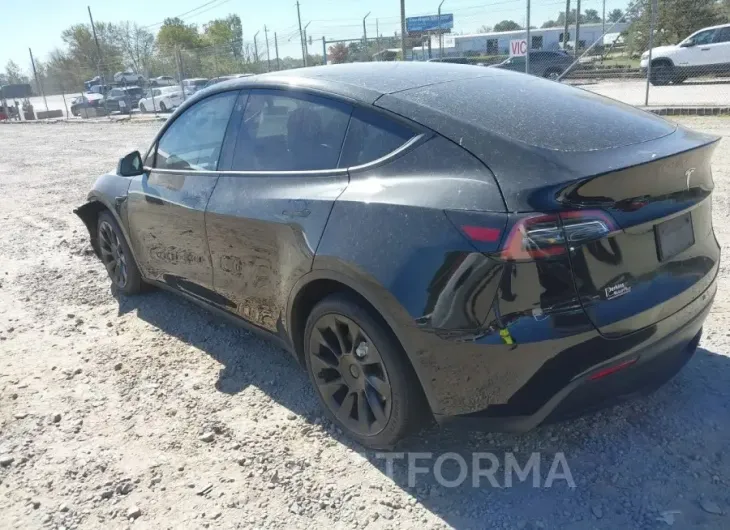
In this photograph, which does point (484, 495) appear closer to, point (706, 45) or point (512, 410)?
point (512, 410)

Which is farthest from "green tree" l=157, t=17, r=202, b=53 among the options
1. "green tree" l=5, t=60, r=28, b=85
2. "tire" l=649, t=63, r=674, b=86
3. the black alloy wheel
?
the black alloy wheel

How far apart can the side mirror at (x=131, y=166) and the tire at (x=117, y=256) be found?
0.60 meters

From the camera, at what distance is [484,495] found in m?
2.52

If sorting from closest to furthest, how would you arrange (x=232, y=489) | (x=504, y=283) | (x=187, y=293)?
(x=504, y=283) < (x=232, y=489) < (x=187, y=293)

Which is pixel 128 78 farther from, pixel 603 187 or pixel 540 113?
pixel 603 187

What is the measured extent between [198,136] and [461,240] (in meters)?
2.26

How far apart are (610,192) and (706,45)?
20.1m

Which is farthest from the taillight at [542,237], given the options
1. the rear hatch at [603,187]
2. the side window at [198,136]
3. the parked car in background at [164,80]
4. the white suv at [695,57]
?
the parked car in background at [164,80]

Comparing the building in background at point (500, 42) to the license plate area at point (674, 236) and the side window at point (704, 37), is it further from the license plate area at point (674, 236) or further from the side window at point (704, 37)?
the license plate area at point (674, 236)

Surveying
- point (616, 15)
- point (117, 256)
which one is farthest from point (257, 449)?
point (616, 15)

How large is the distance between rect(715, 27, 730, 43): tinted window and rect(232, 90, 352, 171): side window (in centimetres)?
1942

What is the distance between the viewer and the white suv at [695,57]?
18.3 metres

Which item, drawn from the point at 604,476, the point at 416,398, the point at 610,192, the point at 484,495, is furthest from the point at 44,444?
the point at 610,192

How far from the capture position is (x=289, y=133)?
314 centimetres
